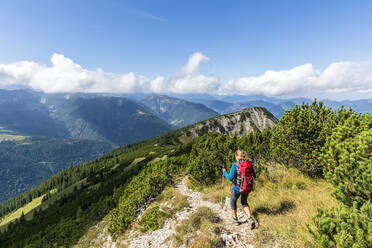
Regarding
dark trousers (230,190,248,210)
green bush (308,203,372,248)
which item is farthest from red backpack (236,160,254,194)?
green bush (308,203,372,248)

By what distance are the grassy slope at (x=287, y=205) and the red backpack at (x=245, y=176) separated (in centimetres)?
187

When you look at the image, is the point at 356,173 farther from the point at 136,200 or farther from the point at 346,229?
the point at 136,200

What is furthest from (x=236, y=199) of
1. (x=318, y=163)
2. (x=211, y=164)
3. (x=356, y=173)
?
(x=211, y=164)

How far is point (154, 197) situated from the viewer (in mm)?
18734

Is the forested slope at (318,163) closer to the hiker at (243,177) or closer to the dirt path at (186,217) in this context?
the hiker at (243,177)

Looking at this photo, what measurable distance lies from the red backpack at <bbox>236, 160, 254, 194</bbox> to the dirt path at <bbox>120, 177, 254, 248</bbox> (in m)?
1.96

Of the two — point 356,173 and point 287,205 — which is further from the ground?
point 356,173

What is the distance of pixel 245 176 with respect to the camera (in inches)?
303

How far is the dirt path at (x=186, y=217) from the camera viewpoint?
24.2 ft

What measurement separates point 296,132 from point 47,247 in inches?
1260

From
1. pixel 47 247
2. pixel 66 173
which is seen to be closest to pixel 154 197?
pixel 47 247

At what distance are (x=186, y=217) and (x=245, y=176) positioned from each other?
5.87 m

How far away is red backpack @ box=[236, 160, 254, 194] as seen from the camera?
7.69 m

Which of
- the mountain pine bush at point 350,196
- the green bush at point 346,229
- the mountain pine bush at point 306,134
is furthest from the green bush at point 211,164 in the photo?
the green bush at point 346,229
